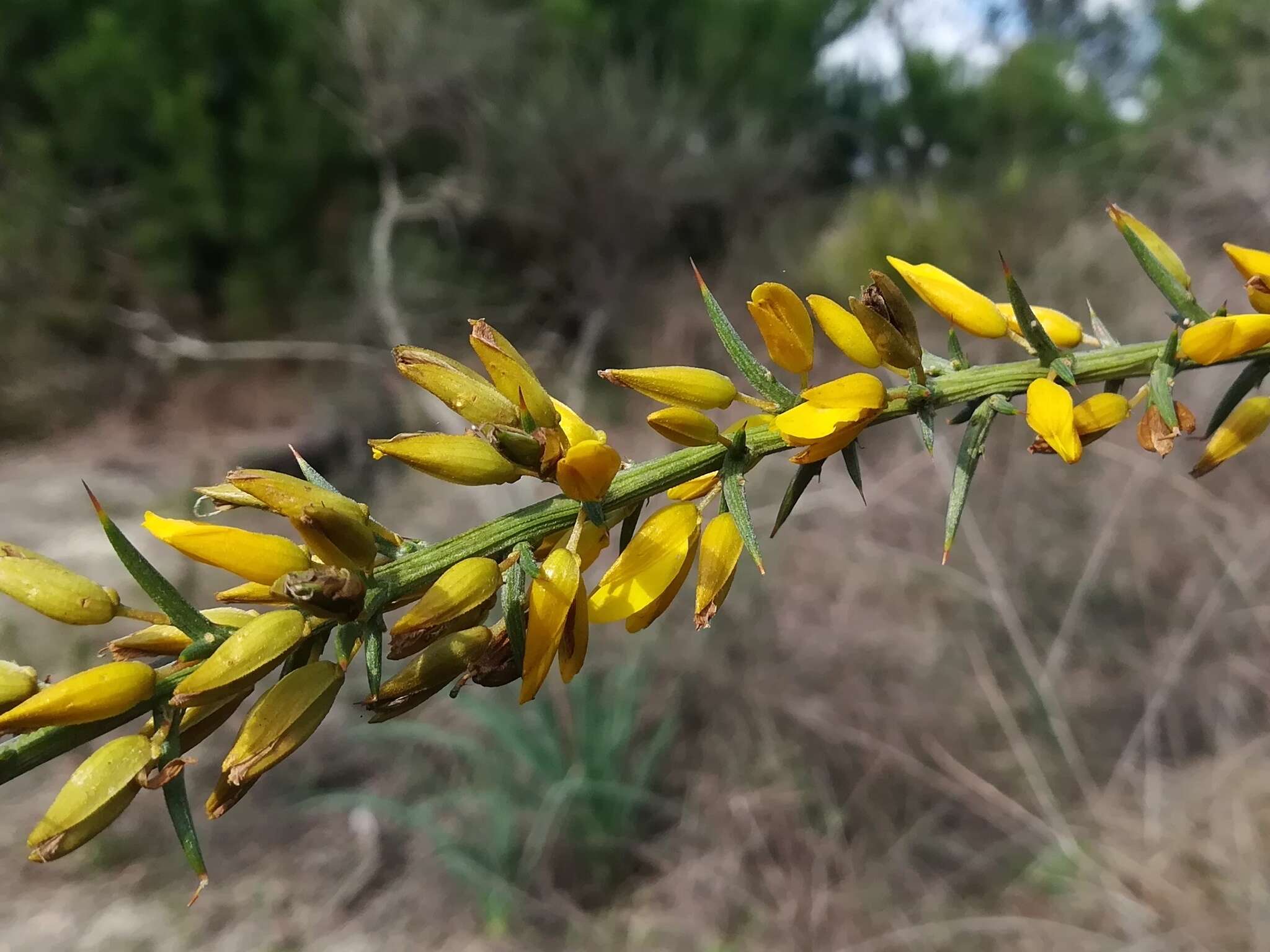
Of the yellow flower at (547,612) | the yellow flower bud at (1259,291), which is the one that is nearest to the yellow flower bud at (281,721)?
the yellow flower at (547,612)

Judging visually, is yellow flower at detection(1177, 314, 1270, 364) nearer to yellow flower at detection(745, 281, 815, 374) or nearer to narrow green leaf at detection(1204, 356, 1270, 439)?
narrow green leaf at detection(1204, 356, 1270, 439)

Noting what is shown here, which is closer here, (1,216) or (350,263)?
(1,216)

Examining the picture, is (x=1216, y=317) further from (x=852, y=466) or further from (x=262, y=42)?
(x=262, y=42)

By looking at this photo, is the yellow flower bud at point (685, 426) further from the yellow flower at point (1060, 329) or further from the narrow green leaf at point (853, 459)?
the yellow flower at point (1060, 329)

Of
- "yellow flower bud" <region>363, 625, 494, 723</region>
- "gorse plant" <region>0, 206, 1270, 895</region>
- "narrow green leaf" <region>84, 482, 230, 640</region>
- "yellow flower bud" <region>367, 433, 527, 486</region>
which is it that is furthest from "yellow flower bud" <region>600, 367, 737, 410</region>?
"narrow green leaf" <region>84, 482, 230, 640</region>

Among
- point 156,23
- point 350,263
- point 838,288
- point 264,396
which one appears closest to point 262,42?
point 156,23

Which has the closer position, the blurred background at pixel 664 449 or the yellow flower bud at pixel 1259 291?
the yellow flower bud at pixel 1259 291
